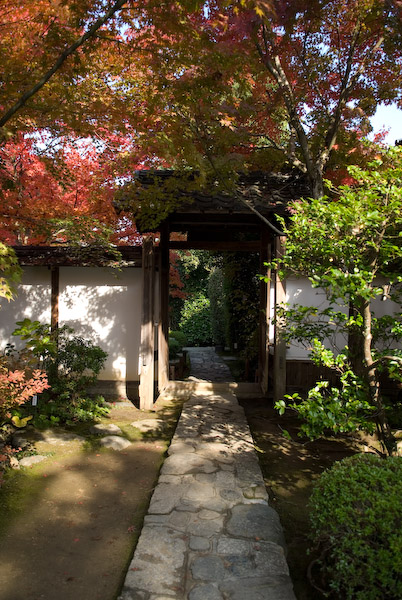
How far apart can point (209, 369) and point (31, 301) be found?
6726 mm

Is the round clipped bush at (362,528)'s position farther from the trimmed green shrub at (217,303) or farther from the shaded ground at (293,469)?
the trimmed green shrub at (217,303)

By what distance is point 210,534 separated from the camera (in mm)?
3594

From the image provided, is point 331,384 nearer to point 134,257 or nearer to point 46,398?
point 134,257

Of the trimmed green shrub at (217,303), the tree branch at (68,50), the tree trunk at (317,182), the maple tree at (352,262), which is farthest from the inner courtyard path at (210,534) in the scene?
the trimmed green shrub at (217,303)

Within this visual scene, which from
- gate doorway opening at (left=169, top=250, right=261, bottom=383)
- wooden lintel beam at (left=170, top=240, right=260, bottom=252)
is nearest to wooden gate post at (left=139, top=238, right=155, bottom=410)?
wooden lintel beam at (left=170, top=240, right=260, bottom=252)

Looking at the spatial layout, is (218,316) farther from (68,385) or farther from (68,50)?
(68,50)

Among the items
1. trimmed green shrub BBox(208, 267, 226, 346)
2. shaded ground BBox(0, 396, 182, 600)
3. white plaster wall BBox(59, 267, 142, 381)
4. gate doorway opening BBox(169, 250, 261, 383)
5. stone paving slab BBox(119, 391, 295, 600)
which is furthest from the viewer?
trimmed green shrub BBox(208, 267, 226, 346)

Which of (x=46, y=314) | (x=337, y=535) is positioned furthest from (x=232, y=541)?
(x=46, y=314)

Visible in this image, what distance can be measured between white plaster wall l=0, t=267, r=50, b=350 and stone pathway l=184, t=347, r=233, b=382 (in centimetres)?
447

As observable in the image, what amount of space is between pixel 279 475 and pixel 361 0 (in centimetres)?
644

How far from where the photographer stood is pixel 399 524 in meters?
2.59

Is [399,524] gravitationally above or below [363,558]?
above

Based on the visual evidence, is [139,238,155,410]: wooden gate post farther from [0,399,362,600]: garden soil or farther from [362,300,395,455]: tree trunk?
[362,300,395,455]: tree trunk

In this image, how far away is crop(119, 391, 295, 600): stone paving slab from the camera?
2914mm
